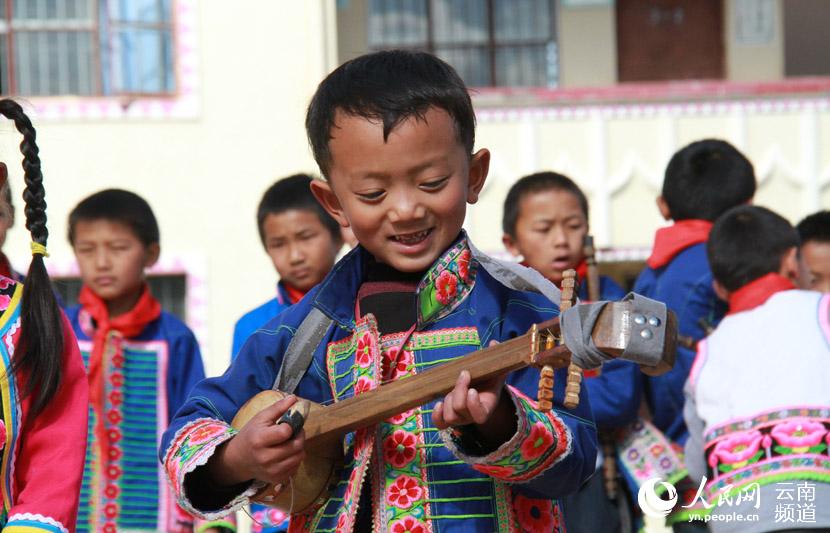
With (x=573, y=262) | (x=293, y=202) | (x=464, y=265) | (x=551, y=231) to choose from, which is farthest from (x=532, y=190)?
(x=464, y=265)

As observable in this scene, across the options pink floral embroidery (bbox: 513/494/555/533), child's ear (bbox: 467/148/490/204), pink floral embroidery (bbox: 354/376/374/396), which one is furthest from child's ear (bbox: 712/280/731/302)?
pink floral embroidery (bbox: 354/376/374/396)

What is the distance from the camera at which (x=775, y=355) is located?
4.39 m

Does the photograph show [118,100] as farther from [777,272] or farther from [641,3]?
[777,272]

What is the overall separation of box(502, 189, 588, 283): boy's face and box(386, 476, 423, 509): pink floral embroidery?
2.50m

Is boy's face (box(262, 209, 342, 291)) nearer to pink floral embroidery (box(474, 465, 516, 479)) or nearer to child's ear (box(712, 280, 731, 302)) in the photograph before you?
child's ear (box(712, 280, 731, 302))

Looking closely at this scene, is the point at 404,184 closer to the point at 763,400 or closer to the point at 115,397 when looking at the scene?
the point at 763,400

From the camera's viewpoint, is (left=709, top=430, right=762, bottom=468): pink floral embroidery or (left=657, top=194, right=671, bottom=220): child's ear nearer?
(left=709, top=430, right=762, bottom=468): pink floral embroidery

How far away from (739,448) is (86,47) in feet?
32.4

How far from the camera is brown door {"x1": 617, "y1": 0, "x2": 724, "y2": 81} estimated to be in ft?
48.3

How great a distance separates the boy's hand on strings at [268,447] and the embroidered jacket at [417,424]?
90 millimetres

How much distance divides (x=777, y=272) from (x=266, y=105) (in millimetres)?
8309

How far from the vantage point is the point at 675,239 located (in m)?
5.52

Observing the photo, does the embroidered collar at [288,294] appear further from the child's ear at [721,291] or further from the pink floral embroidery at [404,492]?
the pink floral embroidery at [404,492]

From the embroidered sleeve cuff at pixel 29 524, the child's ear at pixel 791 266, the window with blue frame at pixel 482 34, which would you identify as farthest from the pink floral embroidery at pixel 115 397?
the window with blue frame at pixel 482 34
